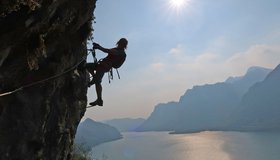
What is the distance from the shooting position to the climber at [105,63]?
41.5ft

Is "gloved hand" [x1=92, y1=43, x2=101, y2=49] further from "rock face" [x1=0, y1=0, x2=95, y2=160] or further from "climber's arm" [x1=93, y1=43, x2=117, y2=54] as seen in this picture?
"rock face" [x1=0, y1=0, x2=95, y2=160]

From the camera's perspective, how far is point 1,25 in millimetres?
7238

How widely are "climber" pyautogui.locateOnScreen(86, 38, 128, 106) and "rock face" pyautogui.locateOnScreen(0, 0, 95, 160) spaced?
53 centimetres

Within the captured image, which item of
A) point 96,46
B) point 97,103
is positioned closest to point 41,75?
point 96,46

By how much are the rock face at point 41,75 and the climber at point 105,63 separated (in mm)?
532

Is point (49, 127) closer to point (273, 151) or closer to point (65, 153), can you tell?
point (65, 153)

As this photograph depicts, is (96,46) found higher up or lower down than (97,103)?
higher up

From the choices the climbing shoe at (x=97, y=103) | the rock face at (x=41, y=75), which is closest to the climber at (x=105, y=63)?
the climbing shoe at (x=97, y=103)

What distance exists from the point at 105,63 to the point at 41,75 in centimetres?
247

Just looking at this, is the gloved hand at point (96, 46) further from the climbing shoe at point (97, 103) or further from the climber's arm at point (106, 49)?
the climbing shoe at point (97, 103)

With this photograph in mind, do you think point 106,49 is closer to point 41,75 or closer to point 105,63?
point 105,63

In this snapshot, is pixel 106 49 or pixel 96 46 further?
pixel 96 46

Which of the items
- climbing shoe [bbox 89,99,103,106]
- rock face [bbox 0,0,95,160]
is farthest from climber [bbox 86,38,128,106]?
rock face [bbox 0,0,95,160]

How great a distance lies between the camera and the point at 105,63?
12.9 m
